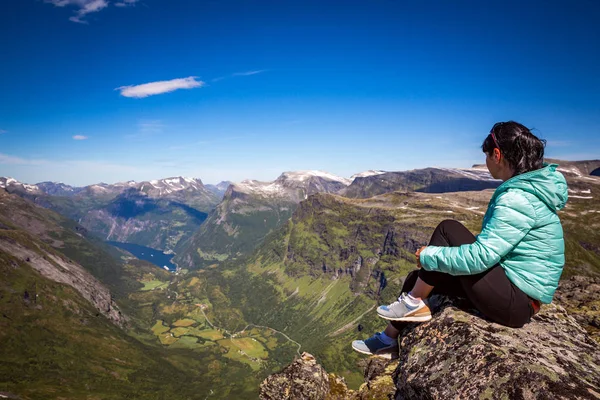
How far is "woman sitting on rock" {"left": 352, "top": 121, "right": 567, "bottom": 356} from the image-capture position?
331 inches

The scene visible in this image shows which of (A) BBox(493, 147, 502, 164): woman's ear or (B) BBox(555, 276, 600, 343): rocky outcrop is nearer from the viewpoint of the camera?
(A) BBox(493, 147, 502, 164): woman's ear

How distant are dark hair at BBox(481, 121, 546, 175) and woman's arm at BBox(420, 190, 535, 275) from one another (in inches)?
48.5

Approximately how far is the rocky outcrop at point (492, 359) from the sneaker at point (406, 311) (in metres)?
0.31

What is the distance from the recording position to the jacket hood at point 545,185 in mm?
8344

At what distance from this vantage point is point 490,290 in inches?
351

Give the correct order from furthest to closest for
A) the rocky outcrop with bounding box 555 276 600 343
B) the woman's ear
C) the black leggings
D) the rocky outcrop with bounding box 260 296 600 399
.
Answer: the rocky outcrop with bounding box 555 276 600 343, the woman's ear, the black leggings, the rocky outcrop with bounding box 260 296 600 399

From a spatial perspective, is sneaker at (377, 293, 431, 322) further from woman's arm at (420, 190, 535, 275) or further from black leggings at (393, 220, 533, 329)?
woman's arm at (420, 190, 535, 275)

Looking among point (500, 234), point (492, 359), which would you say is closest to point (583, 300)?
point (492, 359)

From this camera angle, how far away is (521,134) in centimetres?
903

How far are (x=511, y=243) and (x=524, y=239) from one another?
82 centimetres

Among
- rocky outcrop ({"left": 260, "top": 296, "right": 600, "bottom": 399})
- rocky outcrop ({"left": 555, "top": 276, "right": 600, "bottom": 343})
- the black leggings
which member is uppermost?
the black leggings

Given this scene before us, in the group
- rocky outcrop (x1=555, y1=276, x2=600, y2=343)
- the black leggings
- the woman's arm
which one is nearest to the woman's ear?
the woman's arm

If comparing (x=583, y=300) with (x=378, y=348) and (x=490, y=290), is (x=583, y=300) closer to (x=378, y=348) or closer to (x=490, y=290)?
(x=378, y=348)

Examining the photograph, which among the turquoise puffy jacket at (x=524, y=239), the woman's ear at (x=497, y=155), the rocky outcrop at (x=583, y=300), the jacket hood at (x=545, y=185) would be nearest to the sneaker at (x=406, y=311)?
the turquoise puffy jacket at (x=524, y=239)
